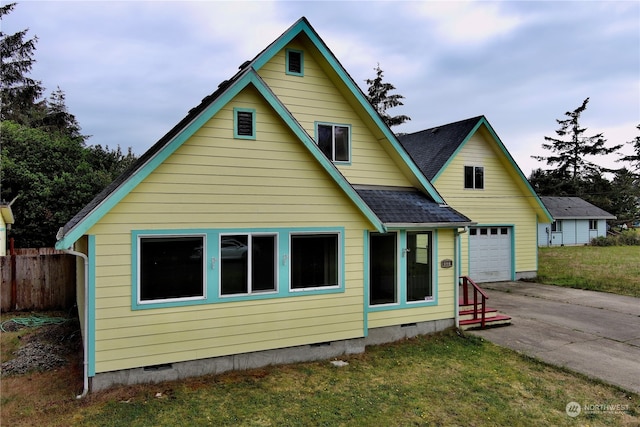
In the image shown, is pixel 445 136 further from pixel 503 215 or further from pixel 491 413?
pixel 491 413

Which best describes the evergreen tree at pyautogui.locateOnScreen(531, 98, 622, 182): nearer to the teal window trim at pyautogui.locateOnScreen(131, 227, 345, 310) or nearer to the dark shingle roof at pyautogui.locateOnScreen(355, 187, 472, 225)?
the dark shingle roof at pyautogui.locateOnScreen(355, 187, 472, 225)

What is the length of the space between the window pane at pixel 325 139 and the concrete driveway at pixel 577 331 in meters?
5.93

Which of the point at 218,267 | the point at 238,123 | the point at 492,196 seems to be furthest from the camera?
the point at 492,196

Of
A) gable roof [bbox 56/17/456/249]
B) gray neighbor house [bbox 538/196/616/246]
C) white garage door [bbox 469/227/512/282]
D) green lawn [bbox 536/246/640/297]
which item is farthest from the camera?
gray neighbor house [bbox 538/196/616/246]

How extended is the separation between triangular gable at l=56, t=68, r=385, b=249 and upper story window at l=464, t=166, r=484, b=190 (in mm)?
9931

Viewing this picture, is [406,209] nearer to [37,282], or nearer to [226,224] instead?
[226,224]

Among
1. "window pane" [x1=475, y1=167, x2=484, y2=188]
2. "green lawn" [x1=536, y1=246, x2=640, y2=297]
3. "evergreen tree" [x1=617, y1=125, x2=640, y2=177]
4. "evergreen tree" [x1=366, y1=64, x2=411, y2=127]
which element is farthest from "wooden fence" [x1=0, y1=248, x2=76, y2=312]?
"evergreen tree" [x1=617, y1=125, x2=640, y2=177]

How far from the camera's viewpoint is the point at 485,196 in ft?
54.5

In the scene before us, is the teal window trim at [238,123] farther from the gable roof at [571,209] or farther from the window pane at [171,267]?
the gable roof at [571,209]

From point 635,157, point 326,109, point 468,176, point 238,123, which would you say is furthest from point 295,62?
point 635,157

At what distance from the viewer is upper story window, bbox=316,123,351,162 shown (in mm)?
9508

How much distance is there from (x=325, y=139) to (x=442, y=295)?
4.90 meters

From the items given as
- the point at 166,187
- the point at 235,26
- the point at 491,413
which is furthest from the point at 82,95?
the point at 491,413

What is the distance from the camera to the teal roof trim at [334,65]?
8.53 metres
